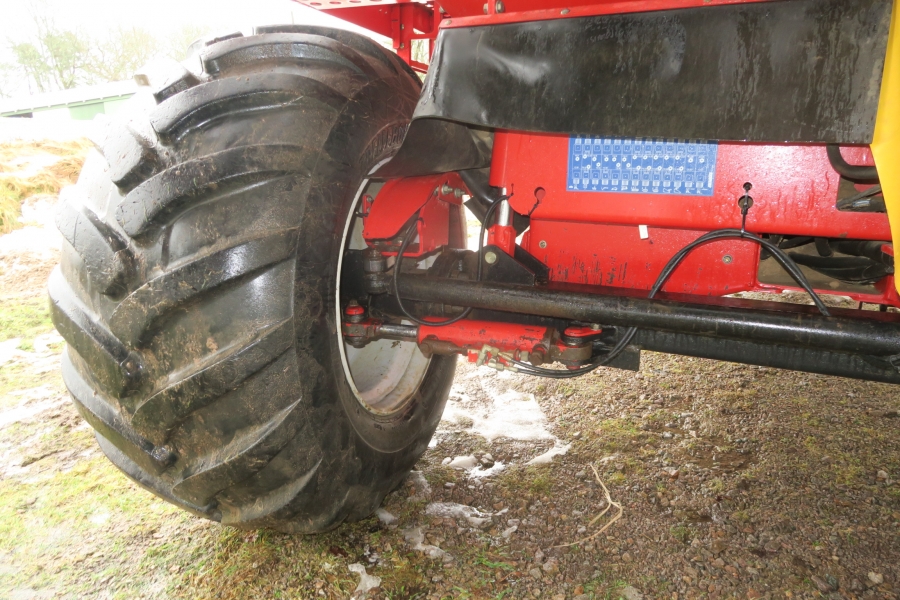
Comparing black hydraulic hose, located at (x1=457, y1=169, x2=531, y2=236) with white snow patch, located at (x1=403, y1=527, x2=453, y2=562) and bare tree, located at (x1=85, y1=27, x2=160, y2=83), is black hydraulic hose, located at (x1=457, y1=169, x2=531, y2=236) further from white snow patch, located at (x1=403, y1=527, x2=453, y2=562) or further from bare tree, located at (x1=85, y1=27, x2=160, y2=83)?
bare tree, located at (x1=85, y1=27, x2=160, y2=83)

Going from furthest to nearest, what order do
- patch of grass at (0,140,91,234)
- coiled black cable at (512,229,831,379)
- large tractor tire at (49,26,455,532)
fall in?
patch of grass at (0,140,91,234) < coiled black cable at (512,229,831,379) < large tractor tire at (49,26,455,532)

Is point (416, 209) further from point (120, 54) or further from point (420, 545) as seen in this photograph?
point (120, 54)

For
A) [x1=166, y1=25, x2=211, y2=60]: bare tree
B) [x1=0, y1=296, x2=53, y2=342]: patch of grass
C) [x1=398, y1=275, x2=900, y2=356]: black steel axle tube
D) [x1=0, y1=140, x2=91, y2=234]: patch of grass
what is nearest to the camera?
[x1=398, y1=275, x2=900, y2=356]: black steel axle tube

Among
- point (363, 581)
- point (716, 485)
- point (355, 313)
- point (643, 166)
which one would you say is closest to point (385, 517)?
point (363, 581)

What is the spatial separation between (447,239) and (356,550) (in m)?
1.12

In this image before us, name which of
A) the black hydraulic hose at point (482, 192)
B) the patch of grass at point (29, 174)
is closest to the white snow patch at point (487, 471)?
the black hydraulic hose at point (482, 192)

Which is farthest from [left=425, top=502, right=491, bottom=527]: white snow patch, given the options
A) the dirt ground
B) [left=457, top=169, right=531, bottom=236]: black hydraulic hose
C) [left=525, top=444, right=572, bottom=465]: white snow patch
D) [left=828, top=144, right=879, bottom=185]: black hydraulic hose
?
[left=828, top=144, right=879, bottom=185]: black hydraulic hose

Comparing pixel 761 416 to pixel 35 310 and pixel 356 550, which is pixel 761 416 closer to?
pixel 356 550

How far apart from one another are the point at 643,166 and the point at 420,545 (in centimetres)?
131

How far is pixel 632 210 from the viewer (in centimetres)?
160

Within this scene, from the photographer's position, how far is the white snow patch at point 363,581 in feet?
5.12

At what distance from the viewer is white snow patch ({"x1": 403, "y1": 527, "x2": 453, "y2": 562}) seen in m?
1.70

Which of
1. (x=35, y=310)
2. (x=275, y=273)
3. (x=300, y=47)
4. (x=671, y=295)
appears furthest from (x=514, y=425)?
(x=35, y=310)

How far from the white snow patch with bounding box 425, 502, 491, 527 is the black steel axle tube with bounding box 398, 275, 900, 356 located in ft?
2.48
